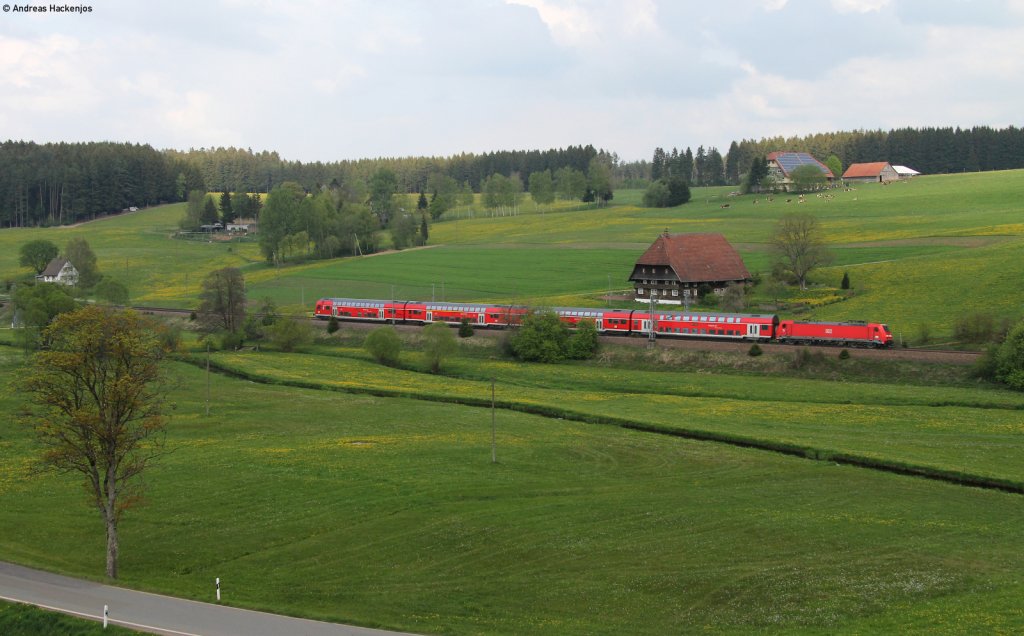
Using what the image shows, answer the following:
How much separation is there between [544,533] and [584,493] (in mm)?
6158

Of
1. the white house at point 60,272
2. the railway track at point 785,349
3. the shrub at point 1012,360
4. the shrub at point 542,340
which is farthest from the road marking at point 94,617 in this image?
the white house at point 60,272

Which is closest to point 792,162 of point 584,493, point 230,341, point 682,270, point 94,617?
point 682,270

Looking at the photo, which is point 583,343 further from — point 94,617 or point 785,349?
point 94,617

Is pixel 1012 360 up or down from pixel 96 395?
down

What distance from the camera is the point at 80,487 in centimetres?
4322

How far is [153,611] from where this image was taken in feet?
86.5

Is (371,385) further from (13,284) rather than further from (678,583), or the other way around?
(13,284)

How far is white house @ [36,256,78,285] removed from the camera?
129 meters

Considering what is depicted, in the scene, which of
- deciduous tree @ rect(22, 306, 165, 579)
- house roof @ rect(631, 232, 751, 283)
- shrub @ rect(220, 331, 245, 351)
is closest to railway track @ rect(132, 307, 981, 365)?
shrub @ rect(220, 331, 245, 351)

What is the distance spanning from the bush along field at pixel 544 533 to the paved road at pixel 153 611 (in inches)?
42.8

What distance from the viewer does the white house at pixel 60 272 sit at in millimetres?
129375

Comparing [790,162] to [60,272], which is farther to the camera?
[790,162]

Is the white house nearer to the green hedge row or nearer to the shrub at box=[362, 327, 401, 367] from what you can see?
the green hedge row

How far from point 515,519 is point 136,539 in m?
14.1
